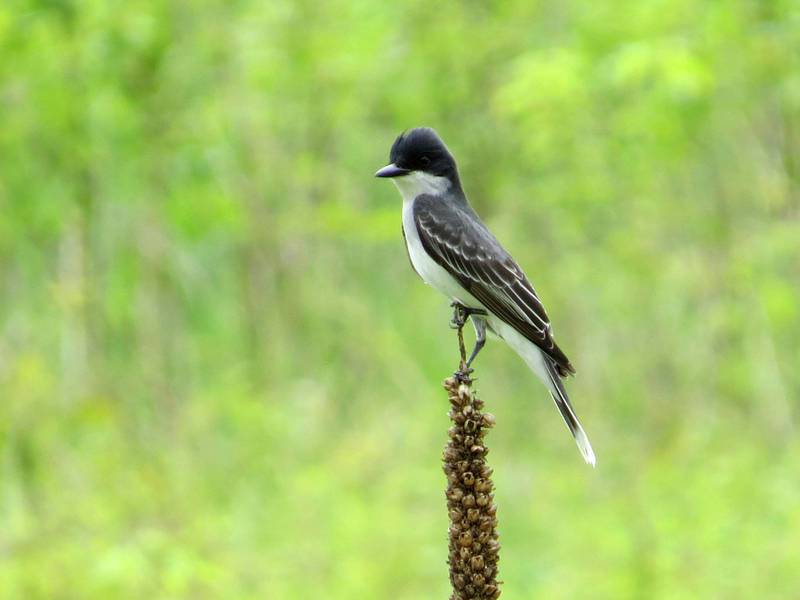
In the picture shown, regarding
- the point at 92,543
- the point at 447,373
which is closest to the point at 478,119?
the point at 447,373

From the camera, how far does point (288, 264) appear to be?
11344 mm

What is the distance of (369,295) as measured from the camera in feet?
36.5

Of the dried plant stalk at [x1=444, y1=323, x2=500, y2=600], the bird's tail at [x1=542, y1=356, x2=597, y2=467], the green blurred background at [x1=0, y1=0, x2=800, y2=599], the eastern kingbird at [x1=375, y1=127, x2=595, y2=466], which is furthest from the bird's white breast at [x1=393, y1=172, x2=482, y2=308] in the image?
the dried plant stalk at [x1=444, y1=323, x2=500, y2=600]

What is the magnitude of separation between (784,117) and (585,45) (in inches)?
81.9

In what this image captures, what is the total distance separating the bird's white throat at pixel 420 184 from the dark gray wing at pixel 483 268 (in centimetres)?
11

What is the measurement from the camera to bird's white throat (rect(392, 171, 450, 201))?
205 inches

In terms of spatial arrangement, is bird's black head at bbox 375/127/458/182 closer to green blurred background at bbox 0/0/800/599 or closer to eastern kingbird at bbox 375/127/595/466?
eastern kingbird at bbox 375/127/595/466

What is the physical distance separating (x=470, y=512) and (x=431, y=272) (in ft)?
7.35

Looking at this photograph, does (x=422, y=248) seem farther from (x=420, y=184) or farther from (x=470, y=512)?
(x=470, y=512)

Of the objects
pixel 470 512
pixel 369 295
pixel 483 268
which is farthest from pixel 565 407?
pixel 369 295

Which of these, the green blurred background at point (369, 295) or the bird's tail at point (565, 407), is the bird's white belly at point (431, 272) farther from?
the green blurred background at point (369, 295)

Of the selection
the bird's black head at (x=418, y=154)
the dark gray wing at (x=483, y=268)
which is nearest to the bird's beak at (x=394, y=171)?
the bird's black head at (x=418, y=154)

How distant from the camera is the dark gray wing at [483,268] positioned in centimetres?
460

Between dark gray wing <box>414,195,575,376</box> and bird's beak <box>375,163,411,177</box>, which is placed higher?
bird's beak <box>375,163,411,177</box>
